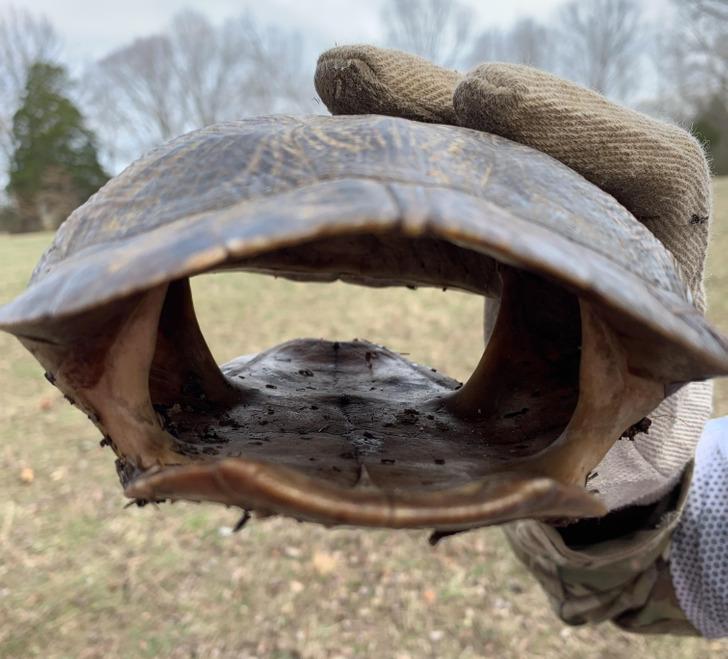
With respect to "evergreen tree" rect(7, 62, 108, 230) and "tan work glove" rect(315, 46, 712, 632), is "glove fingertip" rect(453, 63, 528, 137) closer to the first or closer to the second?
"tan work glove" rect(315, 46, 712, 632)

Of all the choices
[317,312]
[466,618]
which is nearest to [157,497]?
[466,618]

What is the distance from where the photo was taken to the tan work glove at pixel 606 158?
1.06 meters

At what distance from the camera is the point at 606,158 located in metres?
1.09

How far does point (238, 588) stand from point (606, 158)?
2.35 m

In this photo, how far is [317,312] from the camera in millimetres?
6402

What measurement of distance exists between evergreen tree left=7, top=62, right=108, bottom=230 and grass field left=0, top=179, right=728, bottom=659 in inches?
699

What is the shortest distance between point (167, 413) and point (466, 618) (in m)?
2.11

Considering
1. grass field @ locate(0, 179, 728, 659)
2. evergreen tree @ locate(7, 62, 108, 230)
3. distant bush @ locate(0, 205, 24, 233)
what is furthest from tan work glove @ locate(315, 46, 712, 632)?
distant bush @ locate(0, 205, 24, 233)

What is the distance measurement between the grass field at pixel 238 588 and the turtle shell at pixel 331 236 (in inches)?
73.9

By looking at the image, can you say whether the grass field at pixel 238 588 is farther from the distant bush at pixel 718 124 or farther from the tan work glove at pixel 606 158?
the distant bush at pixel 718 124

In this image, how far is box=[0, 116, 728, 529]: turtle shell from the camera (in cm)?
55

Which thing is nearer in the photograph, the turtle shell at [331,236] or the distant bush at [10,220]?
the turtle shell at [331,236]

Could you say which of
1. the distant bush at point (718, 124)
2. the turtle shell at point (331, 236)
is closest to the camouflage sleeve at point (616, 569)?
the turtle shell at point (331, 236)

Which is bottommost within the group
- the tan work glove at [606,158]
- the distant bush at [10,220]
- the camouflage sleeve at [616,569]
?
the distant bush at [10,220]
